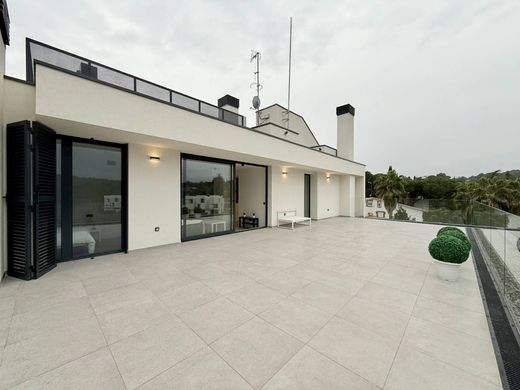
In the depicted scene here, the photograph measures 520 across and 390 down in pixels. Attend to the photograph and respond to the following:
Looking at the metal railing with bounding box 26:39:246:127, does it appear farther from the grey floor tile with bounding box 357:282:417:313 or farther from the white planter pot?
the white planter pot

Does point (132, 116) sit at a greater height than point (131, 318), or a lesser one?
greater

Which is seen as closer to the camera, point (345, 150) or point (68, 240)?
point (68, 240)

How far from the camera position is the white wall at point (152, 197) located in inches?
207

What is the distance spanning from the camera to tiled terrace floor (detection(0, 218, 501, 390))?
5.28ft

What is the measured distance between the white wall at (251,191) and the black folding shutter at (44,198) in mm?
6041

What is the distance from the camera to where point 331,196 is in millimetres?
13031

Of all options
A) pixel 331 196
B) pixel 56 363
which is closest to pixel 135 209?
pixel 56 363

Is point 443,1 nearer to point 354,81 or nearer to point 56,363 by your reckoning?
point 354,81

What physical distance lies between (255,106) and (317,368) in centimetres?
1305

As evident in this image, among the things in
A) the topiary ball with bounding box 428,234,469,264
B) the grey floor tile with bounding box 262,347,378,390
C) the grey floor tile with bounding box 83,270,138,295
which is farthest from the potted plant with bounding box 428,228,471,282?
the grey floor tile with bounding box 83,270,138,295

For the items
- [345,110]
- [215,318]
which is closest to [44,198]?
[215,318]

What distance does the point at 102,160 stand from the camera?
4938 mm

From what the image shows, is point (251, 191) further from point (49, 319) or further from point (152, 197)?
point (49, 319)

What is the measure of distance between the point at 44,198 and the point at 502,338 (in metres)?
6.98
